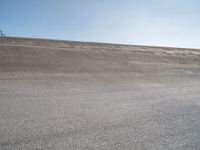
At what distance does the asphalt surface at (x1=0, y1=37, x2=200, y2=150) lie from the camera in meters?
4.78

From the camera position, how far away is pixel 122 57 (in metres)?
19.6

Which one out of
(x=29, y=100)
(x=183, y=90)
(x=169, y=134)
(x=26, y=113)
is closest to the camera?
(x=169, y=134)

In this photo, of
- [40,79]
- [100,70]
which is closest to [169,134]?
[40,79]

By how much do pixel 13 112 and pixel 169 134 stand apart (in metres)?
3.20

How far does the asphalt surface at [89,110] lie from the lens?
478 centimetres

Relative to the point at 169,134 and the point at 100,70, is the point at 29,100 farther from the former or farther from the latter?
the point at 100,70

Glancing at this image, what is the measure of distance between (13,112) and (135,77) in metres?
7.71

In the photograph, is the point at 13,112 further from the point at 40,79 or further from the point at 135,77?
the point at 135,77

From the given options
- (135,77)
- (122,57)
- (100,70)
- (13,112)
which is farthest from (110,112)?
(122,57)

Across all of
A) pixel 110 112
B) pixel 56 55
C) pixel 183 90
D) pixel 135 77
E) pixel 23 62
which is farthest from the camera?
pixel 56 55

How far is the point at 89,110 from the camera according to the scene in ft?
22.0

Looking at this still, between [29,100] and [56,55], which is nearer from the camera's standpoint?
[29,100]

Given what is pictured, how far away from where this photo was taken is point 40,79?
1098 centimetres

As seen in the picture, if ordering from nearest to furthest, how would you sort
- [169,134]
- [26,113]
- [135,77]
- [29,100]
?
1. [169,134]
2. [26,113]
3. [29,100]
4. [135,77]
